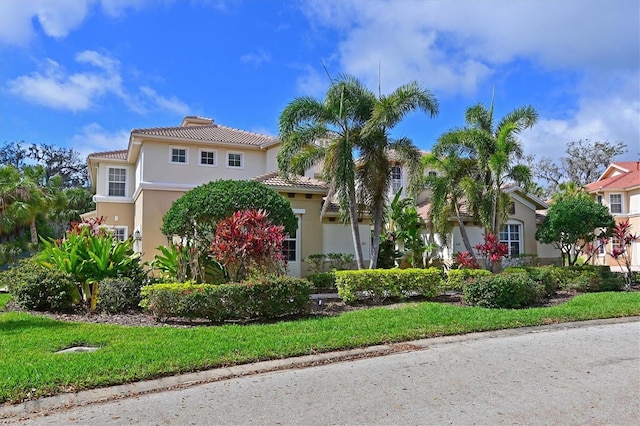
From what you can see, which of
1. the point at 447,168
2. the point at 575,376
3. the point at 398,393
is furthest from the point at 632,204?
the point at 398,393

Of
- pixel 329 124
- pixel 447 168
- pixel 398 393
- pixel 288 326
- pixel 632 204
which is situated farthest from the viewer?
pixel 632 204

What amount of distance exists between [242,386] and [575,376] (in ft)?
14.2

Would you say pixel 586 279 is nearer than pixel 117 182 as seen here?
Yes

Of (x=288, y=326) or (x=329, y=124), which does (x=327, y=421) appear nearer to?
(x=288, y=326)

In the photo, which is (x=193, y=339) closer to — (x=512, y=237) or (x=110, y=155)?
(x=110, y=155)

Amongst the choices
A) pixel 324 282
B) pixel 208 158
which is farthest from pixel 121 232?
pixel 324 282

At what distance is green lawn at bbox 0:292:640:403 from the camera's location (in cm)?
605

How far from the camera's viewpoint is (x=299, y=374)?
6.52 m

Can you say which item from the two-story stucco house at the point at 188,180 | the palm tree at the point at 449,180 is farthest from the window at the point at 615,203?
the two-story stucco house at the point at 188,180

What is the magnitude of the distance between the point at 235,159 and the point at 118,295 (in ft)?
37.3

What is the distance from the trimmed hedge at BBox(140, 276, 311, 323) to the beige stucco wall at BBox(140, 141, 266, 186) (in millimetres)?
10569

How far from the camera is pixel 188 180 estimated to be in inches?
805

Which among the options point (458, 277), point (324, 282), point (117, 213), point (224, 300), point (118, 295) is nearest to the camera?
point (224, 300)

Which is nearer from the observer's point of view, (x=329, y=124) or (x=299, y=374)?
(x=299, y=374)
